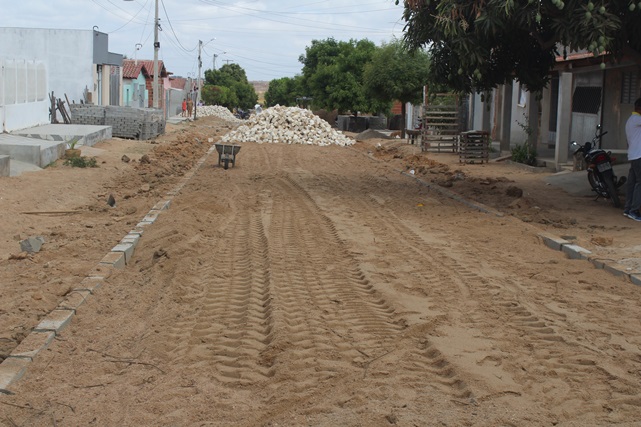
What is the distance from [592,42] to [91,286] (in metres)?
7.63

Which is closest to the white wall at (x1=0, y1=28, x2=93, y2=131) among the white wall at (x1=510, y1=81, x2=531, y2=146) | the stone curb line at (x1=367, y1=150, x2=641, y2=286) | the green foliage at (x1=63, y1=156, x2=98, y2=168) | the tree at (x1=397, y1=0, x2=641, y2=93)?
the green foliage at (x1=63, y1=156, x2=98, y2=168)

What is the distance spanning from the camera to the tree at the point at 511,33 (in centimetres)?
1109

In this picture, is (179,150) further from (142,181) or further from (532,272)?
(532,272)

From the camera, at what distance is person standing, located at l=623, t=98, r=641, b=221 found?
11273mm

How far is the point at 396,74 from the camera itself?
34656 millimetres

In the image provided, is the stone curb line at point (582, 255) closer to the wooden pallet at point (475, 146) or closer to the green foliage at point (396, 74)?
the wooden pallet at point (475, 146)

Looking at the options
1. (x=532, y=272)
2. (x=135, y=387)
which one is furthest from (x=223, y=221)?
(x=135, y=387)

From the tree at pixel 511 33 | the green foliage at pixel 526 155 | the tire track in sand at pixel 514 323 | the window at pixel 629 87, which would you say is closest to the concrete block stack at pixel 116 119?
the green foliage at pixel 526 155

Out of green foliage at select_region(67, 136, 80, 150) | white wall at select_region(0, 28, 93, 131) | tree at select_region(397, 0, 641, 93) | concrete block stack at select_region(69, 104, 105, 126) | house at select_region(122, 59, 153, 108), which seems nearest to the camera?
tree at select_region(397, 0, 641, 93)

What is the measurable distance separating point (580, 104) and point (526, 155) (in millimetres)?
2603

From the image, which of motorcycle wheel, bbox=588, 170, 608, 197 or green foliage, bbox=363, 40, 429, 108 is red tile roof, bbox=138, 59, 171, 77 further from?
motorcycle wheel, bbox=588, 170, 608, 197

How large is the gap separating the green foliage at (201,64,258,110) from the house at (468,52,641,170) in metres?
76.8

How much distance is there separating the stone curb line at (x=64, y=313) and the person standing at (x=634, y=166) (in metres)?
7.13

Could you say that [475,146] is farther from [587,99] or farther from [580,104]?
[587,99]
